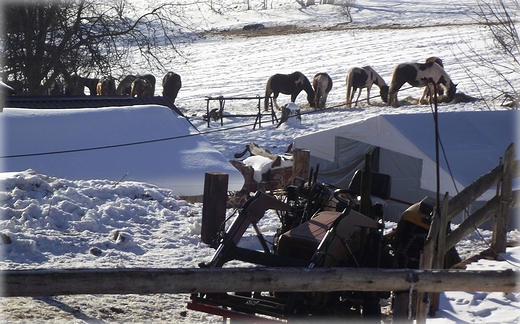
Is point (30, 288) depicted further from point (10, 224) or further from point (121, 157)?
point (121, 157)

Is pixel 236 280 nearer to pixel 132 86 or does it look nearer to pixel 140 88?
pixel 140 88

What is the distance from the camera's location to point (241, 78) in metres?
37.7

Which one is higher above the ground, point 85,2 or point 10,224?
point 85,2

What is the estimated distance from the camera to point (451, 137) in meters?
13.8

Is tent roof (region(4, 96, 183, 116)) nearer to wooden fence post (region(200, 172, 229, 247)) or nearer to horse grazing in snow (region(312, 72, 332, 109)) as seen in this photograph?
wooden fence post (region(200, 172, 229, 247))

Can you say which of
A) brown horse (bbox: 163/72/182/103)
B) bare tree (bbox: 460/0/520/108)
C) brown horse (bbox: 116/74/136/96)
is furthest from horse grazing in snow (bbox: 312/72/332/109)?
brown horse (bbox: 116/74/136/96)

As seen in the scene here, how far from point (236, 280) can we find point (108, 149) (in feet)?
30.5

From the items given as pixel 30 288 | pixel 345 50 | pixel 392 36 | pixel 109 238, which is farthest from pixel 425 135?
pixel 392 36

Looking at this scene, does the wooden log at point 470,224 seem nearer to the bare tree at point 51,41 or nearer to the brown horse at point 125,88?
the bare tree at point 51,41

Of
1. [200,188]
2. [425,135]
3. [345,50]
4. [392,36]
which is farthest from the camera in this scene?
[392,36]

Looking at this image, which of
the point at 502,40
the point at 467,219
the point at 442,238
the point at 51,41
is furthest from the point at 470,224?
the point at 51,41

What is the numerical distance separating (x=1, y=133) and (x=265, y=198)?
25.5 ft

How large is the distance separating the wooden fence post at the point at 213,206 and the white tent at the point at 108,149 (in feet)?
8.32

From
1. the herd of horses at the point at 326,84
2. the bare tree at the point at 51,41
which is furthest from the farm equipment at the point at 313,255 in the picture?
the herd of horses at the point at 326,84
